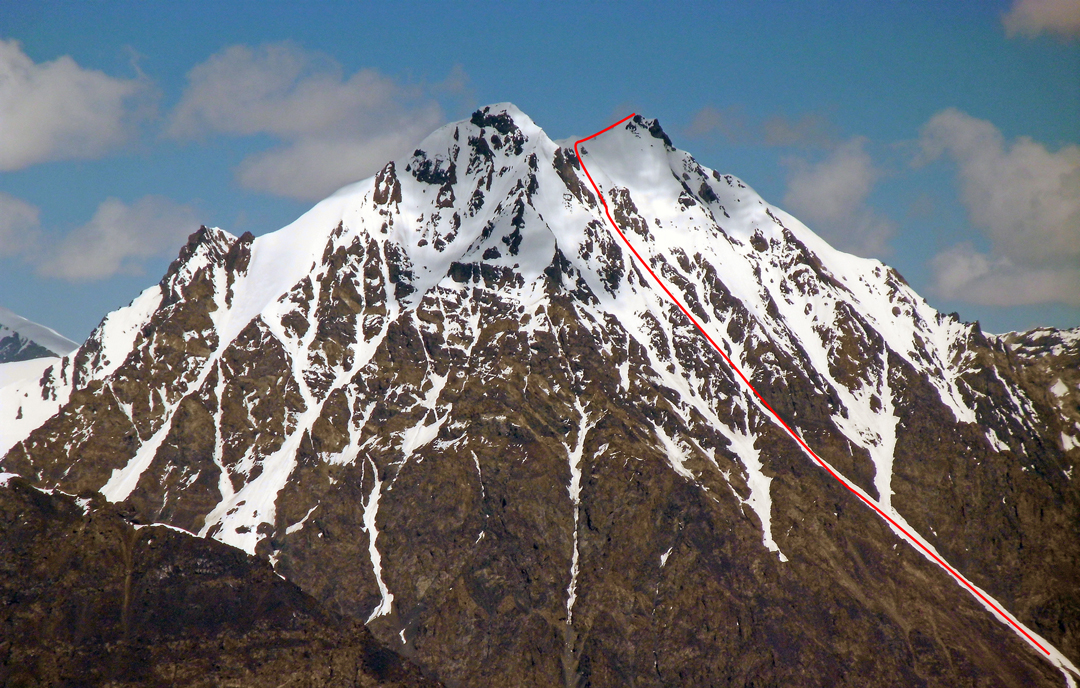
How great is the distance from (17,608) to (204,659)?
99.7 feet

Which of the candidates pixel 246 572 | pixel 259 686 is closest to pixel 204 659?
pixel 259 686

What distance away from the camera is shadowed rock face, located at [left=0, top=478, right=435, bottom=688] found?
170125 millimetres

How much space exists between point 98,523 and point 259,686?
4474 centimetres

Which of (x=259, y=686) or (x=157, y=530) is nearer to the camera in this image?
(x=259, y=686)

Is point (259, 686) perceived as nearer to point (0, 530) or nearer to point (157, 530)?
point (157, 530)

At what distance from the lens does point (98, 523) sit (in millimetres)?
194500

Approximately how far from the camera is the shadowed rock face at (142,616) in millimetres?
170125

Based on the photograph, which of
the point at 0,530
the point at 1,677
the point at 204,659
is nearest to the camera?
the point at 1,677

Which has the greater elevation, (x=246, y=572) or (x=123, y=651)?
(x=246, y=572)

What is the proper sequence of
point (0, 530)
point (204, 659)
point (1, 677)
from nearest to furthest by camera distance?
point (1, 677), point (204, 659), point (0, 530)

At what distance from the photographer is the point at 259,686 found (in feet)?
567

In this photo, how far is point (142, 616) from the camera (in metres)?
181

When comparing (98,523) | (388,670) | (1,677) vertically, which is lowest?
(1,677)

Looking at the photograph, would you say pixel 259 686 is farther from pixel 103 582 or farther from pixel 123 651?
pixel 103 582
